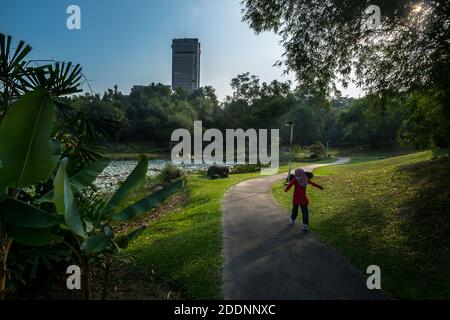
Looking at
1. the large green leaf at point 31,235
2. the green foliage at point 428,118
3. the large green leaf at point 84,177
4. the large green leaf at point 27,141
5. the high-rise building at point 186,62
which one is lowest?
the large green leaf at point 31,235

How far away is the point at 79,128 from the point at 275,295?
3.62 m

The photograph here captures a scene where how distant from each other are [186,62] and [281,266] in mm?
152120

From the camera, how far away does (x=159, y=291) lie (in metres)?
4.83

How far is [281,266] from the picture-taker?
5.46 meters

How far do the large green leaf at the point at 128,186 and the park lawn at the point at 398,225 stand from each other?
12.1 feet

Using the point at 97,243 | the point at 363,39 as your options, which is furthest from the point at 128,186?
the point at 363,39

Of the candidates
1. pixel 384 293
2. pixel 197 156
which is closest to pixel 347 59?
pixel 384 293

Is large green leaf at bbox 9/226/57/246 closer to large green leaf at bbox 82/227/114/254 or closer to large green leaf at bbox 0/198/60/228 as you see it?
large green leaf at bbox 0/198/60/228

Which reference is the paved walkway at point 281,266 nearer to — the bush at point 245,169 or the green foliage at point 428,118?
the green foliage at point 428,118

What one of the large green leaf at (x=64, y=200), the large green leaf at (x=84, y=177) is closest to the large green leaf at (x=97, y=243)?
the large green leaf at (x=64, y=200)

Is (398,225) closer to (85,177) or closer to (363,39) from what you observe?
(363,39)

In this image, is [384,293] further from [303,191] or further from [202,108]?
[202,108]

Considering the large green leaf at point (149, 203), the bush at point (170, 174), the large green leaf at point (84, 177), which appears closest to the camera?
the large green leaf at point (149, 203)

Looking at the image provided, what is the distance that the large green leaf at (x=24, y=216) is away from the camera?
2.53 metres
